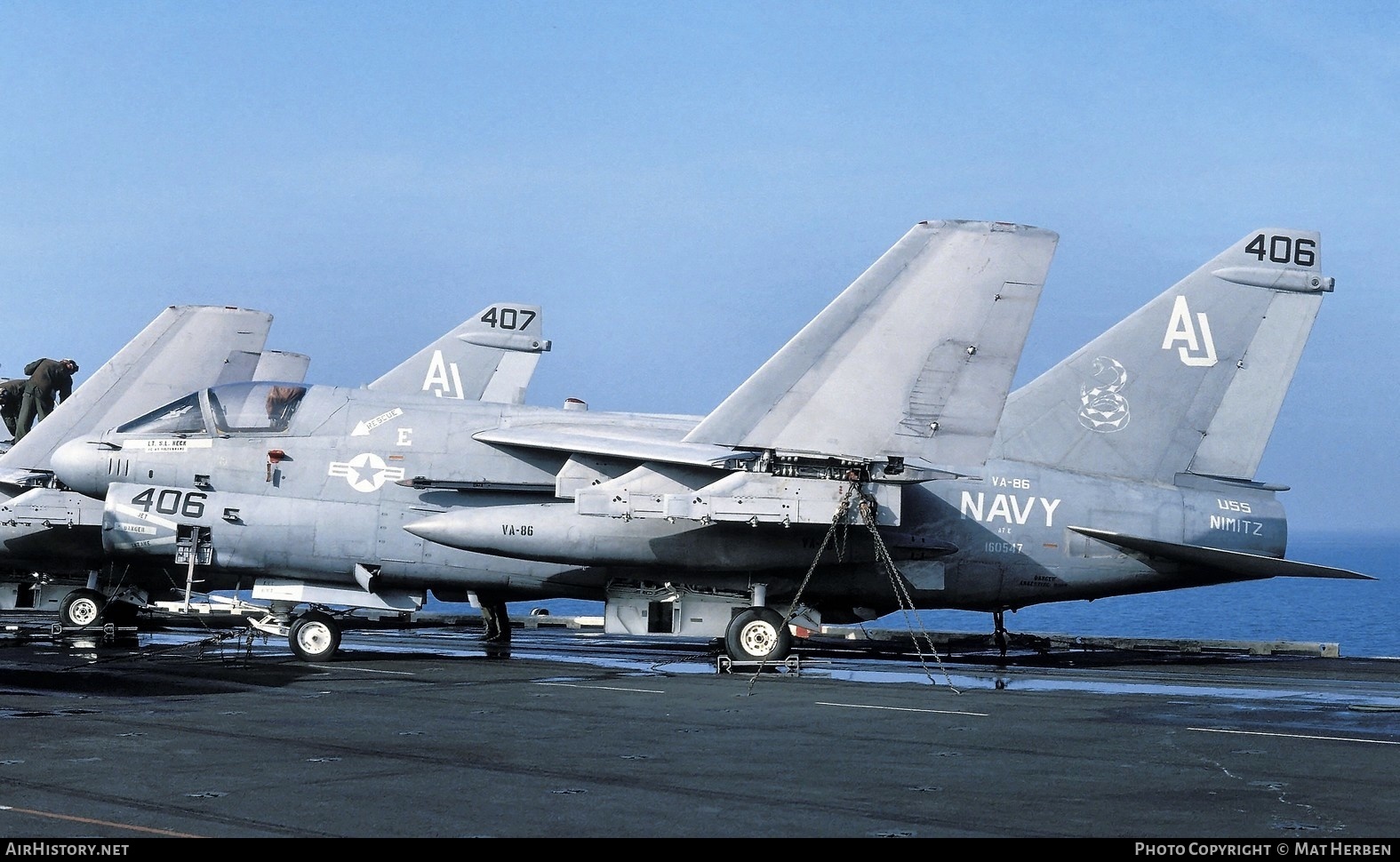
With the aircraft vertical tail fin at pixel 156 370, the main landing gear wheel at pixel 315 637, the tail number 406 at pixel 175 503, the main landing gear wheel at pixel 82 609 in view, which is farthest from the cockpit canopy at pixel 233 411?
the aircraft vertical tail fin at pixel 156 370

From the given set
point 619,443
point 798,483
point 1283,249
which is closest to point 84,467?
point 619,443

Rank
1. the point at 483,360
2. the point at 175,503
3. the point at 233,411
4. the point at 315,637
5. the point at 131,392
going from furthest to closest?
1. the point at 483,360
2. the point at 131,392
3. the point at 233,411
4. the point at 175,503
5. the point at 315,637

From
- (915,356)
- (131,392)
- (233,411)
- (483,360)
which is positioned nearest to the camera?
(915,356)

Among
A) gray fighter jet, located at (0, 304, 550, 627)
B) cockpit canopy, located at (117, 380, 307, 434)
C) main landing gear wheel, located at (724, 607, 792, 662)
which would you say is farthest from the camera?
gray fighter jet, located at (0, 304, 550, 627)

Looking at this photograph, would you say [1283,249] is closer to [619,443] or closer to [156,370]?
[619,443]

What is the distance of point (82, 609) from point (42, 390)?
7.23 m

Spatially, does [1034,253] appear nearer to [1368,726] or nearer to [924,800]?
[1368,726]

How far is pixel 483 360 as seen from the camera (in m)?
32.8

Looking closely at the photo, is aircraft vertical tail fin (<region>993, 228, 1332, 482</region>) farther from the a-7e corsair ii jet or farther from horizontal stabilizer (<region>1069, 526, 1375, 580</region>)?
horizontal stabilizer (<region>1069, 526, 1375, 580</region>)

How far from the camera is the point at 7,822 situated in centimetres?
801

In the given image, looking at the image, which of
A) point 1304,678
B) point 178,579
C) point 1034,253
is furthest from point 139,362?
point 1304,678

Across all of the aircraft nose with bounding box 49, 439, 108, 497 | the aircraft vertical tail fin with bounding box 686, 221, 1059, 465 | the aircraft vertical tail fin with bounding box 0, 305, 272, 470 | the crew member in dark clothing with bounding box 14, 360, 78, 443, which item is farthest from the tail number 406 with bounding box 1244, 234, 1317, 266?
the crew member in dark clothing with bounding box 14, 360, 78, 443

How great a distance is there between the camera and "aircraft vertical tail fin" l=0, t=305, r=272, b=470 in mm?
27250

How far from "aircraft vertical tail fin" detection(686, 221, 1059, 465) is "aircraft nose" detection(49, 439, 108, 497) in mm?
9636
